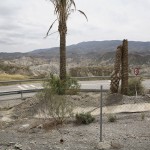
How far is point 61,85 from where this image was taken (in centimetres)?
2078

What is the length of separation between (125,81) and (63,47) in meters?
3.76

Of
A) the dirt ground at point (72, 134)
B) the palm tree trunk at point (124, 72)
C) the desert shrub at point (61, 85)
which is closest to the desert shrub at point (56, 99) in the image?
the desert shrub at point (61, 85)

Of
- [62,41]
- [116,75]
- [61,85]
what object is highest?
[62,41]

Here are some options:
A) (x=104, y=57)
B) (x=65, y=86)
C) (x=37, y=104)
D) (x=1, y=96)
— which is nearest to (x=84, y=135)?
(x=37, y=104)

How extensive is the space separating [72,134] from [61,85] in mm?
8029

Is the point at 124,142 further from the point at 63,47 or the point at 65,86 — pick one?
the point at 63,47

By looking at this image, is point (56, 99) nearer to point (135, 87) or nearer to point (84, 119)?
point (84, 119)

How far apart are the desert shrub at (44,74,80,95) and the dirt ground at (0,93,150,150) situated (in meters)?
3.47

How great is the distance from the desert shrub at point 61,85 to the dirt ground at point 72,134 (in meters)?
3.47

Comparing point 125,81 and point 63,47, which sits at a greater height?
point 63,47

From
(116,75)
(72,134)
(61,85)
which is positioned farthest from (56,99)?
(116,75)

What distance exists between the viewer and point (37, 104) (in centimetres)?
1852

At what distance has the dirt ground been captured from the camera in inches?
443

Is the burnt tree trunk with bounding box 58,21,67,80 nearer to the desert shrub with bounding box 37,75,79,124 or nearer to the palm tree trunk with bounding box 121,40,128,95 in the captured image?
the desert shrub with bounding box 37,75,79,124
